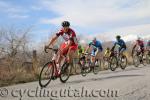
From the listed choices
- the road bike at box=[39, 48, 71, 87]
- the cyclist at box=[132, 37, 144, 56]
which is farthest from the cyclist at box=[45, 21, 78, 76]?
the cyclist at box=[132, 37, 144, 56]

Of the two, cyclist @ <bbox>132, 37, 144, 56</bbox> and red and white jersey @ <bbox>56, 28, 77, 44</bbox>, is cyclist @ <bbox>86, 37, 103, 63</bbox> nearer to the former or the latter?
cyclist @ <bbox>132, 37, 144, 56</bbox>

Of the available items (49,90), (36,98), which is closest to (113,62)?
(49,90)

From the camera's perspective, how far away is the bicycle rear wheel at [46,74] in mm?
12914

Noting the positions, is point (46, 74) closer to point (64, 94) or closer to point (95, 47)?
point (64, 94)

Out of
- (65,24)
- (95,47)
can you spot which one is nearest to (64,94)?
(65,24)

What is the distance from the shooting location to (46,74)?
13.0 m

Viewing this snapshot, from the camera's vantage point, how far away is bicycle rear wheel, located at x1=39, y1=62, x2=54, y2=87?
12.9 meters

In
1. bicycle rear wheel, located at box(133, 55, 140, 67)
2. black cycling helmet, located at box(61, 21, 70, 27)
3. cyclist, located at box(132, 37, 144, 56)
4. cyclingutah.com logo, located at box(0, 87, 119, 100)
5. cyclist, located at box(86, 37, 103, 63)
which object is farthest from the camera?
bicycle rear wheel, located at box(133, 55, 140, 67)

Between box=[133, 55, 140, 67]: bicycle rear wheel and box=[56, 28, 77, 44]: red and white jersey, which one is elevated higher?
box=[56, 28, 77, 44]: red and white jersey

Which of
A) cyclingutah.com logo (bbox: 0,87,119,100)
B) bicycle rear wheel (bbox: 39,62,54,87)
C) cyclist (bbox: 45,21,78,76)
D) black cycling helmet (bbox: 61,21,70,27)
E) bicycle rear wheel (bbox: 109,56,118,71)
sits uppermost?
black cycling helmet (bbox: 61,21,70,27)

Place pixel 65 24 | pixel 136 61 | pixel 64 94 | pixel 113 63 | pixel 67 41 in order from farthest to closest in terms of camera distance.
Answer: pixel 136 61 → pixel 113 63 → pixel 67 41 → pixel 65 24 → pixel 64 94

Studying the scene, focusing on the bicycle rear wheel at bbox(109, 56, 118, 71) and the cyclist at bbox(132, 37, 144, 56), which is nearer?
the bicycle rear wheel at bbox(109, 56, 118, 71)

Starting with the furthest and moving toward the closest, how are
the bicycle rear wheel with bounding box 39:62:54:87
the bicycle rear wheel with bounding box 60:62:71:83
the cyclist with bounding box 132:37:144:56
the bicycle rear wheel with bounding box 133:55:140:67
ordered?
the bicycle rear wheel with bounding box 133:55:140:67
the cyclist with bounding box 132:37:144:56
the bicycle rear wheel with bounding box 60:62:71:83
the bicycle rear wheel with bounding box 39:62:54:87

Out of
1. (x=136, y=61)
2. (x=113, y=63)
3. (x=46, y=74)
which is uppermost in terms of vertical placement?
(x=136, y=61)
